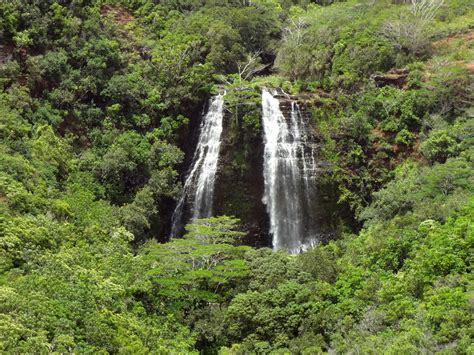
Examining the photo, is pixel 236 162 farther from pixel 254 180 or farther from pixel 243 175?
pixel 254 180

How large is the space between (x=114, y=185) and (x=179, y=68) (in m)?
10.4

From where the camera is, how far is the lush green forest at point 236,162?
16.0 m

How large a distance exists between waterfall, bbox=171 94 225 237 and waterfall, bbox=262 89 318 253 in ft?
10.00

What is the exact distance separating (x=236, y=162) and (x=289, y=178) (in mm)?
3329

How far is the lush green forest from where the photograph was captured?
16.0 metres

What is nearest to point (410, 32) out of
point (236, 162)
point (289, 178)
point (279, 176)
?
point (289, 178)

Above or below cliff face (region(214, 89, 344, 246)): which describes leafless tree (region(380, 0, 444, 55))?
above

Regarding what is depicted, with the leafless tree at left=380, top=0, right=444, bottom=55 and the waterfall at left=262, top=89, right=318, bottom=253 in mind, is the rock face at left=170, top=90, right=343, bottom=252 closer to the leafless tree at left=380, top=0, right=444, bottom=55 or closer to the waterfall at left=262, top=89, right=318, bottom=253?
the waterfall at left=262, top=89, right=318, bottom=253

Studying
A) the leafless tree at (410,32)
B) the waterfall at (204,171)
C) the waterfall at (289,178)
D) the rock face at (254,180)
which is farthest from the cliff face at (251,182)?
the leafless tree at (410,32)

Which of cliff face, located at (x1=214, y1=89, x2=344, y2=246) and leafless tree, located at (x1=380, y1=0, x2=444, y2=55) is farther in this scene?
leafless tree, located at (x1=380, y1=0, x2=444, y2=55)

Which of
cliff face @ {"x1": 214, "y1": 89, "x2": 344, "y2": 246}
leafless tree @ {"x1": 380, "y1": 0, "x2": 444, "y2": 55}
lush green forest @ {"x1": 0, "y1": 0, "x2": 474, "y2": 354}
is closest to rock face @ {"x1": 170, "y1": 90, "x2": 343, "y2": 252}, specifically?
cliff face @ {"x1": 214, "y1": 89, "x2": 344, "y2": 246}

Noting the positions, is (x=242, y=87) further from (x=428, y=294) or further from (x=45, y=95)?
(x=428, y=294)

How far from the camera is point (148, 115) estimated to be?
111ft

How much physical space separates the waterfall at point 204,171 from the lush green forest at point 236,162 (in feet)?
2.61
